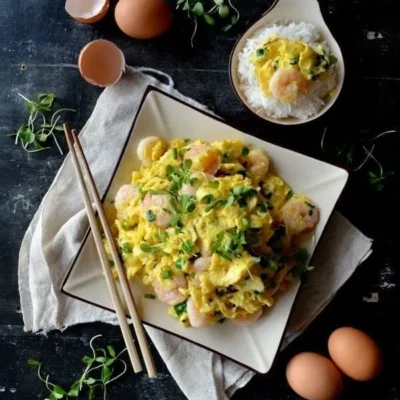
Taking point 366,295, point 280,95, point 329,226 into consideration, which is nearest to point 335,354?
point 366,295

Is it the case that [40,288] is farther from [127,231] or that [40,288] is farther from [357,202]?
[357,202]

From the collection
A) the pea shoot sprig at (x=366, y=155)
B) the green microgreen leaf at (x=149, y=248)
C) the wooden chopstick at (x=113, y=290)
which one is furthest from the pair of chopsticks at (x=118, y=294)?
the pea shoot sprig at (x=366, y=155)

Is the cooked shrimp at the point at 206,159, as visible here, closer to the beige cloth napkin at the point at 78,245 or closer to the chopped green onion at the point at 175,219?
the chopped green onion at the point at 175,219

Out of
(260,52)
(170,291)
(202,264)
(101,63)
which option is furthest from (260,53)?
(170,291)

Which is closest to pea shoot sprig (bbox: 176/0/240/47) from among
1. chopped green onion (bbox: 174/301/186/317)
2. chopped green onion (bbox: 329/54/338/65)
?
chopped green onion (bbox: 329/54/338/65)

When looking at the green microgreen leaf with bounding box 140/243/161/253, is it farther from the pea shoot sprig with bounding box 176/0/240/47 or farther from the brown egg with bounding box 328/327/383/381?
the pea shoot sprig with bounding box 176/0/240/47

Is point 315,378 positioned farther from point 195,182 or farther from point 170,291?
point 195,182

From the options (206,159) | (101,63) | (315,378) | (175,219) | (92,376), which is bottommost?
(92,376)
